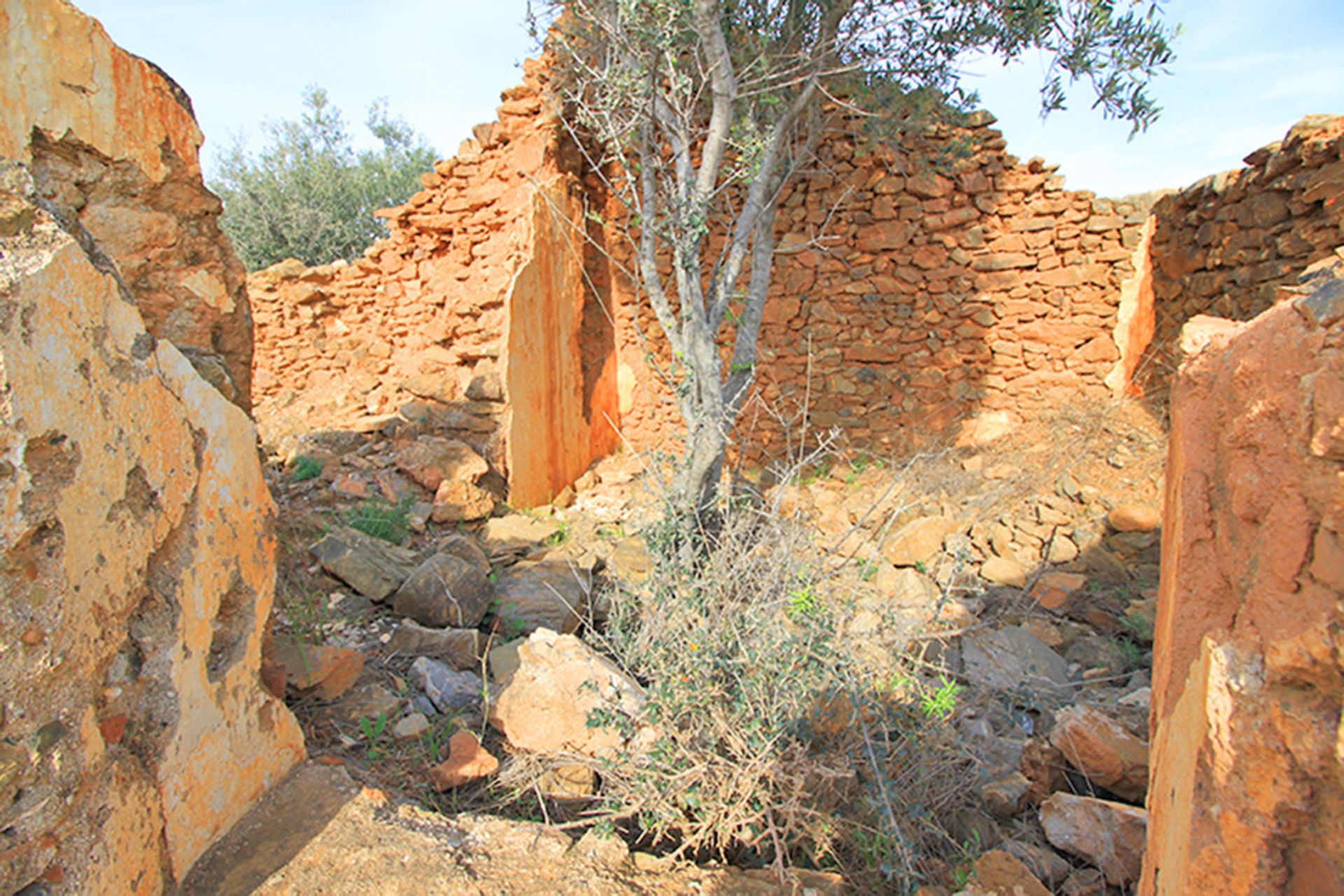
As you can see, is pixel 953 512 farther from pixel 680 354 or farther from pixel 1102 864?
pixel 1102 864

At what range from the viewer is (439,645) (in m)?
3.14

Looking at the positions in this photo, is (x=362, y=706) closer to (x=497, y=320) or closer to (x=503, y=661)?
(x=503, y=661)

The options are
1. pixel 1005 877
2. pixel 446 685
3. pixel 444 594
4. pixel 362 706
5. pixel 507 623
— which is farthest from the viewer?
pixel 507 623

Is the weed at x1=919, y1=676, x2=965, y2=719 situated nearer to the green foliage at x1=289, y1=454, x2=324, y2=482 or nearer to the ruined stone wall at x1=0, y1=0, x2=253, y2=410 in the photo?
the ruined stone wall at x1=0, y1=0, x2=253, y2=410

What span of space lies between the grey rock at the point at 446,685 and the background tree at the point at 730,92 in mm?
1236

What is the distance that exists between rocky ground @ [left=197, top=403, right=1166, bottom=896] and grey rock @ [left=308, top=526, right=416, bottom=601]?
0.01 metres

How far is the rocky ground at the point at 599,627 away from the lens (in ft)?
6.43

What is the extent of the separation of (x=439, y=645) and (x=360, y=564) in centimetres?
63

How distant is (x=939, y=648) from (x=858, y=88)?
3.81 m

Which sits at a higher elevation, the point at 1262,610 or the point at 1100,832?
the point at 1262,610

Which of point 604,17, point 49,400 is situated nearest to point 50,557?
point 49,400

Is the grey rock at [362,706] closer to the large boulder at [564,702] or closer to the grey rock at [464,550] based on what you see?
the large boulder at [564,702]

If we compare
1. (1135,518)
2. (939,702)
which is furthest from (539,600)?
(1135,518)

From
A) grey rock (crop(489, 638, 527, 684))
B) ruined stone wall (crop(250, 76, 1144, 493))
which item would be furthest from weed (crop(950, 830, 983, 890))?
ruined stone wall (crop(250, 76, 1144, 493))
